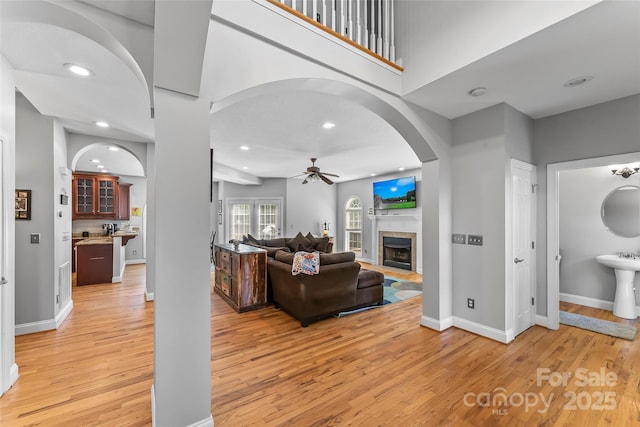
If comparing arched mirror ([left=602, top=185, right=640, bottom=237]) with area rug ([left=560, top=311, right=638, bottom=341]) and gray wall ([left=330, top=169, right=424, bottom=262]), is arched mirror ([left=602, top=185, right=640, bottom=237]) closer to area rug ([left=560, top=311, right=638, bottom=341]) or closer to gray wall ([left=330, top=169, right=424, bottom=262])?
area rug ([left=560, top=311, right=638, bottom=341])

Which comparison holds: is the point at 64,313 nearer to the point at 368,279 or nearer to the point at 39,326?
the point at 39,326

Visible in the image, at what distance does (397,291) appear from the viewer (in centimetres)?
506

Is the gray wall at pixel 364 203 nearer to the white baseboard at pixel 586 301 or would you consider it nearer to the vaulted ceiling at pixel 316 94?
the vaulted ceiling at pixel 316 94

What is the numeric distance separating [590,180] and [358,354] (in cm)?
437

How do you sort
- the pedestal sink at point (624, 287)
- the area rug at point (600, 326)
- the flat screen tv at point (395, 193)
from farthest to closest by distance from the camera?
the flat screen tv at point (395, 193) → the pedestal sink at point (624, 287) → the area rug at point (600, 326)

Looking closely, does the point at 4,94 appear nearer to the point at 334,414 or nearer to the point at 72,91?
the point at 72,91

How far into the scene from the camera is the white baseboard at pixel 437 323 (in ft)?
10.6

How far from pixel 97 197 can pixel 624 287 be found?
1061 centimetres

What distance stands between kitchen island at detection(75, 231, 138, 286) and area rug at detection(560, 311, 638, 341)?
7730mm

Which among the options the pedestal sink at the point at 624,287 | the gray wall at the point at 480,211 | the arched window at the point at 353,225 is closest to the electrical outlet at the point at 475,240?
the gray wall at the point at 480,211

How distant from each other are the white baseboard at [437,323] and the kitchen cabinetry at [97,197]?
810cm

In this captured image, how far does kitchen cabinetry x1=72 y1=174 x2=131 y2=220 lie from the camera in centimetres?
683

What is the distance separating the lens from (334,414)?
1.87 meters

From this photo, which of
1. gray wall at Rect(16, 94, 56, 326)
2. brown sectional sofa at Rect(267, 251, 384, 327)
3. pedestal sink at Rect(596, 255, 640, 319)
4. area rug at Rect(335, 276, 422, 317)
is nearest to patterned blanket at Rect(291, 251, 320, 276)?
brown sectional sofa at Rect(267, 251, 384, 327)
